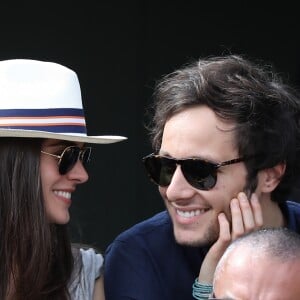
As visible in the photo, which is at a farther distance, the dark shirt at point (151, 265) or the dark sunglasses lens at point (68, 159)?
the dark shirt at point (151, 265)

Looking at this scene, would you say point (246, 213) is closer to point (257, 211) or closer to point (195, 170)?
point (257, 211)

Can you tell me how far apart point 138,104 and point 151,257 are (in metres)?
1.92

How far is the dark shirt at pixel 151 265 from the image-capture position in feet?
8.09

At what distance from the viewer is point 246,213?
93.1 inches

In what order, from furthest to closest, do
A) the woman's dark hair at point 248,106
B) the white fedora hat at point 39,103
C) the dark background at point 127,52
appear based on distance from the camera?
1. the dark background at point 127,52
2. the woman's dark hair at point 248,106
3. the white fedora hat at point 39,103

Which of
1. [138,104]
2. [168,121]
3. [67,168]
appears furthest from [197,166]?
[138,104]

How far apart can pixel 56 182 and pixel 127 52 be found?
201 cm

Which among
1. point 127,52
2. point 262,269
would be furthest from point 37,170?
point 127,52

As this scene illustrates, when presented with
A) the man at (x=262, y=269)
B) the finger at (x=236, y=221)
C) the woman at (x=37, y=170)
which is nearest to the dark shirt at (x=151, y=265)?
the woman at (x=37, y=170)

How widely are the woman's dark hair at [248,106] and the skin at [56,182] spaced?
37cm

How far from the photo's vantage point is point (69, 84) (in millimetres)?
2436

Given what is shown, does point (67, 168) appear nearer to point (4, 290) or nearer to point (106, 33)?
point (4, 290)

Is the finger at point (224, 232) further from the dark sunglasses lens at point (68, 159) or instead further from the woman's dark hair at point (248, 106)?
the dark sunglasses lens at point (68, 159)

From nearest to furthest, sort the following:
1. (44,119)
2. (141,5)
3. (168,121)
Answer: (44,119) → (168,121) → (141,5)
